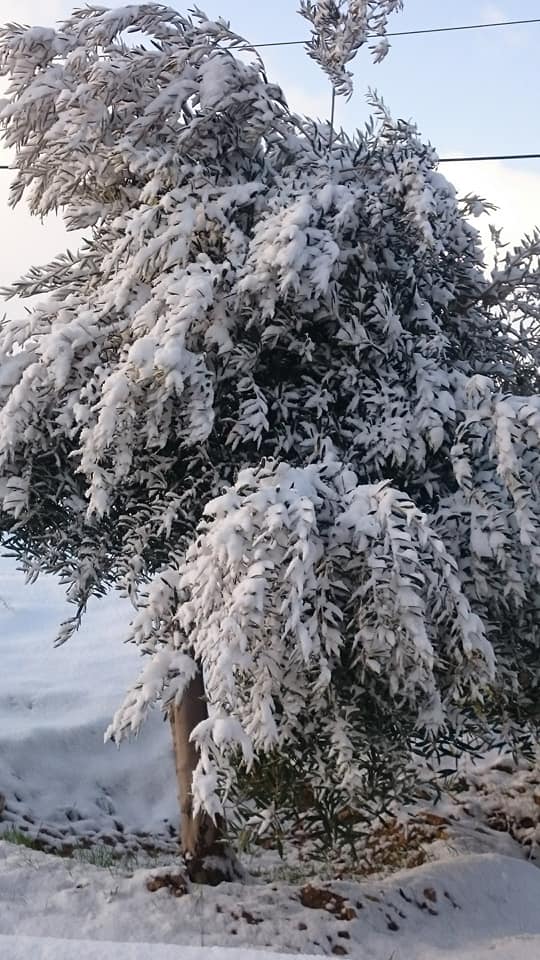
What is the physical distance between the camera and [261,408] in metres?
5.11

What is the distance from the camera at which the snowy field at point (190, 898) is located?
510cm

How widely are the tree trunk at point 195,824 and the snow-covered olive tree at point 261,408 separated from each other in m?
0.02

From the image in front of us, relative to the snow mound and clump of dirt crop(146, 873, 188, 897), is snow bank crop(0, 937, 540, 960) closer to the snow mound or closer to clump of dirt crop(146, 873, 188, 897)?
the snow mound

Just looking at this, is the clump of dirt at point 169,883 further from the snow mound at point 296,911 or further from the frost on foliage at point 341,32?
the frost on foliage at point 341,32

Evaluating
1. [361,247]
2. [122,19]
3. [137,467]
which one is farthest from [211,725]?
[122,19]

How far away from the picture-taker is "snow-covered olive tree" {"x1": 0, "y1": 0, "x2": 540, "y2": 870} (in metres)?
4.27

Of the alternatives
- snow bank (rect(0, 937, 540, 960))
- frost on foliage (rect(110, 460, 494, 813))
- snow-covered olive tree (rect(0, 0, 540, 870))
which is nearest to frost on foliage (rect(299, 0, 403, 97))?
snow-covered olive tree (rect(0, 0, 540, 870))

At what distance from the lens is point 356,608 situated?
175 inches

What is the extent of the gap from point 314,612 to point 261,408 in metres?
1.40

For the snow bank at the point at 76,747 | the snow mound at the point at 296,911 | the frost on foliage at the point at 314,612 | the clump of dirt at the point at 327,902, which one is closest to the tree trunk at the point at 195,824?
the snow mound at the point at 296,911

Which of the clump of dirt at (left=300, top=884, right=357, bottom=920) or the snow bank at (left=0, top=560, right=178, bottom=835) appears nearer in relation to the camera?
the clump of dirt at (left=300, top=884, right=357, bottom=920)

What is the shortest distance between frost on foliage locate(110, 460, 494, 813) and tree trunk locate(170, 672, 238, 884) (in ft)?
5.30

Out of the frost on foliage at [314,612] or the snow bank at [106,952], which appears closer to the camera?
the snow bank at [106,952]

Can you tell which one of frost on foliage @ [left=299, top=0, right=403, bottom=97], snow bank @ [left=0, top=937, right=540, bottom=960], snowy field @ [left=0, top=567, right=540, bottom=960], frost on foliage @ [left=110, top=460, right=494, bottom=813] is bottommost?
snowy field @ [left=0, top=567, right=540, bottom=960]
